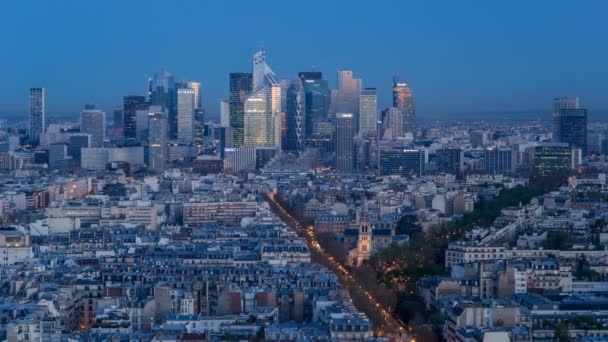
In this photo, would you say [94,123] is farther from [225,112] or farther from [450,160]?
[450,160]

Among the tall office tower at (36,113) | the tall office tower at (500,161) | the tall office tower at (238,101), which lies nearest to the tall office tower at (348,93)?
the tall office tower at (238,101)

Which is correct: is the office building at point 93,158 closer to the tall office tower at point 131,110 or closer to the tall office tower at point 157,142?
the tall office tower at point 157,142

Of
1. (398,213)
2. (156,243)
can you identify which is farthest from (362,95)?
(156,243)

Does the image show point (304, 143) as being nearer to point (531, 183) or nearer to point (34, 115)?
point (34, 115)

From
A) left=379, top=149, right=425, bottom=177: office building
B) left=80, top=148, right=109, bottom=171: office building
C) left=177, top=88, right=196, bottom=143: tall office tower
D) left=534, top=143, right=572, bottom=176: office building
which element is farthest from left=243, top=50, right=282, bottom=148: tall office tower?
left=534, top=143, right=572, bottom=176: office building

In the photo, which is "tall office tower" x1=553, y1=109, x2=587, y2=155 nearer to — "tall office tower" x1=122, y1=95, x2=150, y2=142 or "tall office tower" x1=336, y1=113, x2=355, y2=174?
"tall office tower" x1=336, y1=113, x2=355, y2=174

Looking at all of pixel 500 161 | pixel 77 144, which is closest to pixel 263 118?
pixel 77 144
